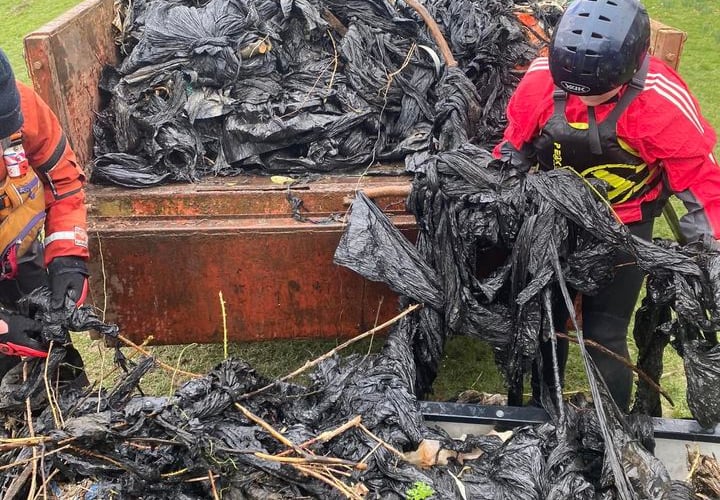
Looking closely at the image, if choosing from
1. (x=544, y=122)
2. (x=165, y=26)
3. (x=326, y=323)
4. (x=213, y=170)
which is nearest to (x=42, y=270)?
(x=213, y=170)

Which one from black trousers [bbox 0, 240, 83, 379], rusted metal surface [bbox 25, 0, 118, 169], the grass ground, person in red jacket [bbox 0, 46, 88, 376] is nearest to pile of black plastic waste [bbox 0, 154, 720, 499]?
person in red jacket [bbox 0, 46, 88, 376]

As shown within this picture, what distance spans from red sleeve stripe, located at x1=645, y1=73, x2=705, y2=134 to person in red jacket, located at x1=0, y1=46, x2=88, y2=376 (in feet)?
6.92

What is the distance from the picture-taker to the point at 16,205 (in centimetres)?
237

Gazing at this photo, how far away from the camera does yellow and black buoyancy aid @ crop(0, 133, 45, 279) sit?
228 centimetres

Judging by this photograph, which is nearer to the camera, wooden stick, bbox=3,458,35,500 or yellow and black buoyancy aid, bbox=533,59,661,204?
wooden stick, bbox=3,458,35,500

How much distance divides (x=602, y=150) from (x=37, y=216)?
2094 millimetres

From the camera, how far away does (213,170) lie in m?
2.98

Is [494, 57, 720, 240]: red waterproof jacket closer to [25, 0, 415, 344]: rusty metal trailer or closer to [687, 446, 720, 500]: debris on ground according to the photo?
[687, 446, 720, 500]: debris on ground

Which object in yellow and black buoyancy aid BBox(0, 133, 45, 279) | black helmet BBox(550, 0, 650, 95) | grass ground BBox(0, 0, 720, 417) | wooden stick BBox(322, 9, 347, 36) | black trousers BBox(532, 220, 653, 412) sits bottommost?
grass ground BBox(0, 0, 720, 417)

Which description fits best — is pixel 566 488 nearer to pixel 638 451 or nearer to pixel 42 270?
pixel 638 451

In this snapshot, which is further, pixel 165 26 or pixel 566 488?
pixel 165 26

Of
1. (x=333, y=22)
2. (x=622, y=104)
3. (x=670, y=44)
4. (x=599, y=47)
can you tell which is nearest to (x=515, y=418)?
(x=622, y=104)

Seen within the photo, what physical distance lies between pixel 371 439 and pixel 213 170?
63.0 inches

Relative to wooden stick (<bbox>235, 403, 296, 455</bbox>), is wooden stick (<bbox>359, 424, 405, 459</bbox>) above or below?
below
